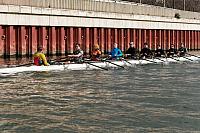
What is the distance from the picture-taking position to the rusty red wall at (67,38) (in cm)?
4122

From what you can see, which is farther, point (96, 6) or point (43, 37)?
point (96, 6)

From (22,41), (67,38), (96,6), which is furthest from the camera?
(96,6)

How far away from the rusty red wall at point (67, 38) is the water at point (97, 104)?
53.3 ft

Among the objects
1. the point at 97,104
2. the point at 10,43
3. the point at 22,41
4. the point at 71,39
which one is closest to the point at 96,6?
the point at 71,39

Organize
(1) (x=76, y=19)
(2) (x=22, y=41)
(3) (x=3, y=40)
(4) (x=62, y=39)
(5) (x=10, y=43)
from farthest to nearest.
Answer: (1) (x=76, y=19) < (4) (x=62, y=39) < (2) (x=22, y=41) < (5) (x=10, y=43) < (3) (x=3, y=40)

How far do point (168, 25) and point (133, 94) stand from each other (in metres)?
45.9

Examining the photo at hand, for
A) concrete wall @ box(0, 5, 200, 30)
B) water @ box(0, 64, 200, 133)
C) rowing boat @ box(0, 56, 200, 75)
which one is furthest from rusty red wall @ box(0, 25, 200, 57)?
water @ box(0, 64, 200, 133)

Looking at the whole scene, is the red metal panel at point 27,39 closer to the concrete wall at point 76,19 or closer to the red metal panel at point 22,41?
the red metal panel at point 22,41

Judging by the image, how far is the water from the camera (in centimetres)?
1338

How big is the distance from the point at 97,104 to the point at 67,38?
104ft

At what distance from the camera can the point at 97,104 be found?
16656mm

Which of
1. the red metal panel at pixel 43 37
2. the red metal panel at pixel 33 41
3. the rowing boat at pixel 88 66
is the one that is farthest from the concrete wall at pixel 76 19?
the rowing boat at pixel 88 66

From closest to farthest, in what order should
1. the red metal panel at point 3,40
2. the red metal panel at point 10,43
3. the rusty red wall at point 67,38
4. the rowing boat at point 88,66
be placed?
the rowing boat at point 88,66
the red metal panel at point 3,40
the red metal panel at point 10,43
the rusty red wall at point 67,38

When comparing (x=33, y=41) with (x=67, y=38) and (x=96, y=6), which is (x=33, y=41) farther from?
→ (x=96, y=6)
